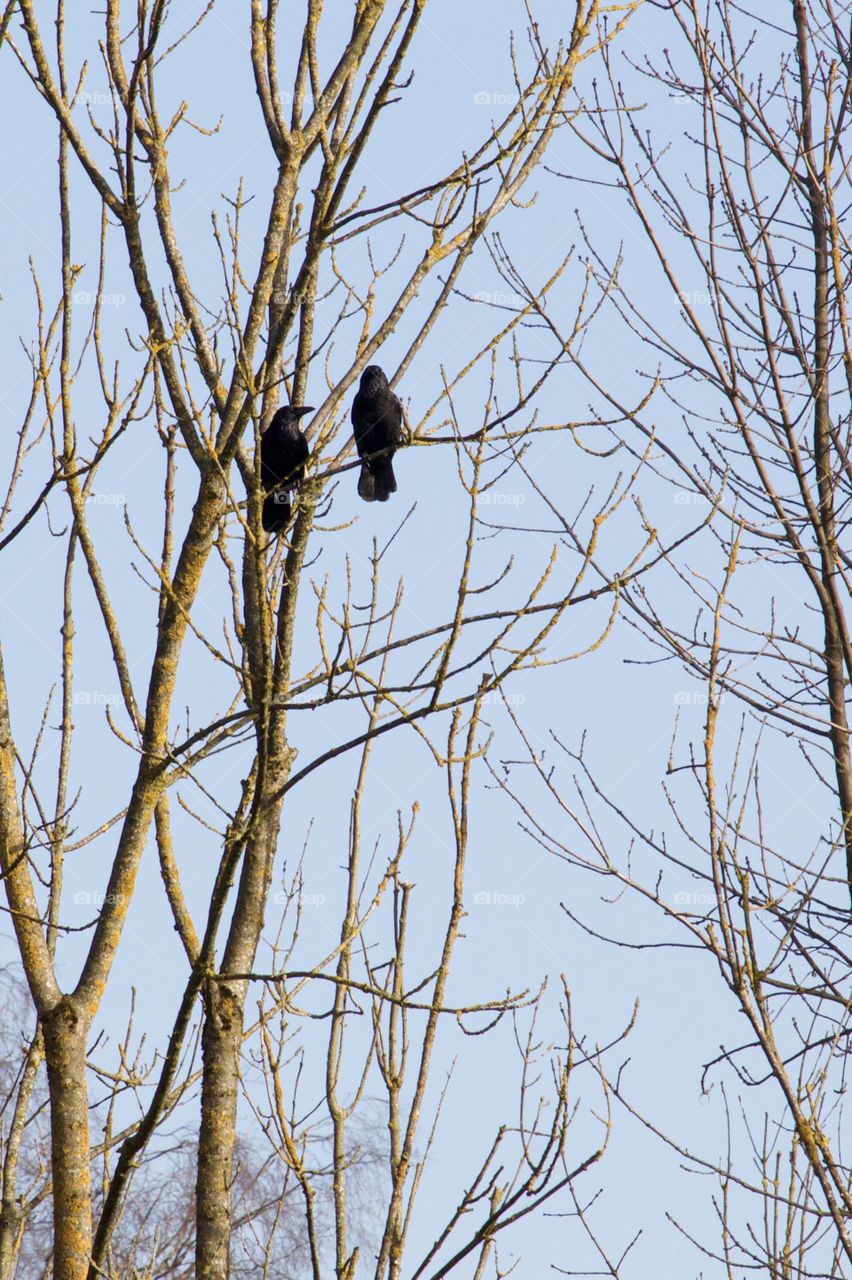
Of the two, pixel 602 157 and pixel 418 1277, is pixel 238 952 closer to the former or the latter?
pixel 418 1277

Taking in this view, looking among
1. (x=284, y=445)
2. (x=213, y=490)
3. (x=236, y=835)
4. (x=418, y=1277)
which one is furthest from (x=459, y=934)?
(x=284, y=445)

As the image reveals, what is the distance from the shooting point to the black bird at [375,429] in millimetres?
4973

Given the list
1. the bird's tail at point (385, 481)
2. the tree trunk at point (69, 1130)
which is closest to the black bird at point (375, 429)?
the bird's tail at point (385, 481)

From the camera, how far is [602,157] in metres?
4.80

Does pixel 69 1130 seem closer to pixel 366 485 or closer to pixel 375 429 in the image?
pixel 366 485

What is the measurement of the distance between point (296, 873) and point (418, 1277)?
171cm

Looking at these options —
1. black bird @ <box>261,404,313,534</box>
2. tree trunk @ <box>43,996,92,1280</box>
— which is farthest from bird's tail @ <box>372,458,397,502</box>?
tree trunk @ <box>43,996,92,1280</box>

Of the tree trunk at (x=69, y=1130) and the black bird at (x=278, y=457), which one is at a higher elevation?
the black bird at (x=278, y=457)

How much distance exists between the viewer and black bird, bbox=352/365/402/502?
4.97m

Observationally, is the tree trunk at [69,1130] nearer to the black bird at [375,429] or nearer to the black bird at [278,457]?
the black bird at [278,457]

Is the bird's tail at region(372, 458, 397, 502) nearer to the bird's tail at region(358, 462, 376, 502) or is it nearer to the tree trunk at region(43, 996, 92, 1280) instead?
the bird's tail at region(358, 462, 376, 502)

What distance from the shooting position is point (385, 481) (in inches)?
200

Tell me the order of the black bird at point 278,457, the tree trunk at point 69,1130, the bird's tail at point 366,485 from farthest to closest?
the bird's tail at point 366,485 → the black bird at point 278,457 → the tree trunk at point 69,1130

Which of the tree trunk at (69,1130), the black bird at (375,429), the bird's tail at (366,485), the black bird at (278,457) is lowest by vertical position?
the tree trunk at (69,1130)
